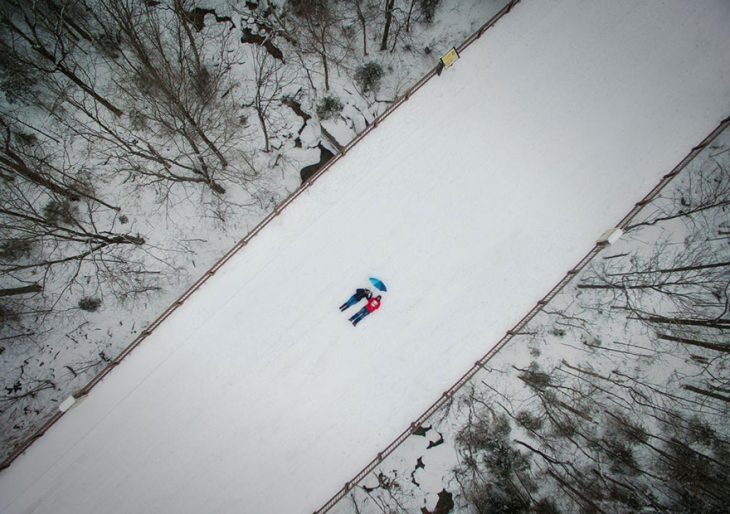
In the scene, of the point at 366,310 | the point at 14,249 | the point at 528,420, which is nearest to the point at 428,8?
the point at 366,310

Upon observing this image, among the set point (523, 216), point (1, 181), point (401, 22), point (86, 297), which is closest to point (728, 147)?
point (523, 216)

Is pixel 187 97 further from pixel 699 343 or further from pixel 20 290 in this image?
pixel 699 343

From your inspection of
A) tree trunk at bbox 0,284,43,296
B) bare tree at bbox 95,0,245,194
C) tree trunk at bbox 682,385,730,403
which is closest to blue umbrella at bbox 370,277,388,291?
bare tree at bbox 95,0,245,194

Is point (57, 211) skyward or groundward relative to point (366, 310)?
skyward

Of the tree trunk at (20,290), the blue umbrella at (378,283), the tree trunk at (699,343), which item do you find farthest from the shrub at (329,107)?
the tree trunk at (699,343)

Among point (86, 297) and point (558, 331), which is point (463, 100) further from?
point (86, 297)

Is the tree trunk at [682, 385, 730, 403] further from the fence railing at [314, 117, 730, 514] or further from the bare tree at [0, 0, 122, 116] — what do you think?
the bare tree at [0, 0, 122, 116]
